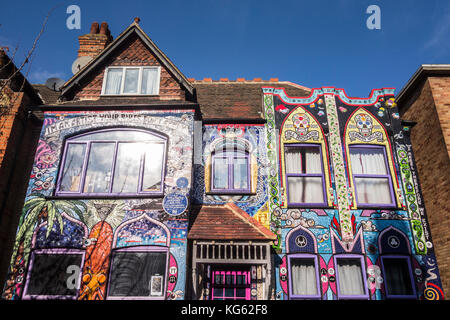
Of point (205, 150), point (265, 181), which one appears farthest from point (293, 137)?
point (205, 150)

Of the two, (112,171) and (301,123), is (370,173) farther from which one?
(112,171)

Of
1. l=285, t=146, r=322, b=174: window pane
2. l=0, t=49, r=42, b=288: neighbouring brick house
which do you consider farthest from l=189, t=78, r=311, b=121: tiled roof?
l=0, t=49, r=42, b=288: neighbouring brick house

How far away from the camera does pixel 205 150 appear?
462 inches

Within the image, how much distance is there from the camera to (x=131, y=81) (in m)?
12.3

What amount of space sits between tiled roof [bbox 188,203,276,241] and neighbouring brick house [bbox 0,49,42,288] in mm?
5891

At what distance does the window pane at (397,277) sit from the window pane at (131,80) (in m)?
10.1

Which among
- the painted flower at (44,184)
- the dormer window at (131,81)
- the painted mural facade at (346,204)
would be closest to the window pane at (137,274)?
the painted flower at (44,184)

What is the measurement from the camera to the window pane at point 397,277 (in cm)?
997

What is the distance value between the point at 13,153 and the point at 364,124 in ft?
39.0

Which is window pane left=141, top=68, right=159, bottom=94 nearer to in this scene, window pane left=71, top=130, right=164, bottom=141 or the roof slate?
window pane left=71, top=130, right=164, bottom=141

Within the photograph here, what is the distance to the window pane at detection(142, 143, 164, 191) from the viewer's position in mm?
10258

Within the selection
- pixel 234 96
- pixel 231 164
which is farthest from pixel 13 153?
pixel 234 96
